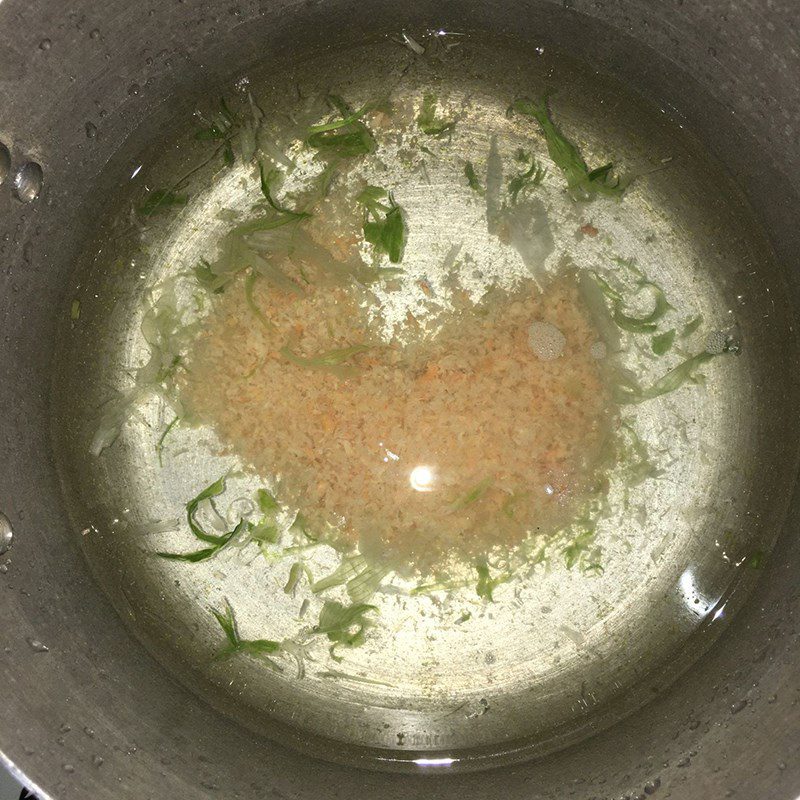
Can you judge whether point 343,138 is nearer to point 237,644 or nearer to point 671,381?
point 671,381

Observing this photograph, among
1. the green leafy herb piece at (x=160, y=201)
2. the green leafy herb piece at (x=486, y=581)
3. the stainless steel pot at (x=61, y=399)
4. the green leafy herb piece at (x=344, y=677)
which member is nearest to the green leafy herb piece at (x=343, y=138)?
the stainless steel pot at (x=61, y=399)

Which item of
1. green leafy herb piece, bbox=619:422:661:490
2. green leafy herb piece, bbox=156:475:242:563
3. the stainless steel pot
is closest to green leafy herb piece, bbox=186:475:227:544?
green leafy herb piece, bbox=156:475:242:563

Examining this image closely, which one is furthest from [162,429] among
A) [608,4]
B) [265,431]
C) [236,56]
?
[608,4]

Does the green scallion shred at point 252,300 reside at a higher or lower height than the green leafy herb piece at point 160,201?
lower

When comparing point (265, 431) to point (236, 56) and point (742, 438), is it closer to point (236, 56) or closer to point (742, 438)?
point (236, 56)

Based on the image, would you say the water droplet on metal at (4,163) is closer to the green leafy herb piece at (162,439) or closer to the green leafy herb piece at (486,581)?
the green leafy herb piece at (162,439)

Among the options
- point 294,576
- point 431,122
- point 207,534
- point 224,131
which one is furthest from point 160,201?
point 294,576

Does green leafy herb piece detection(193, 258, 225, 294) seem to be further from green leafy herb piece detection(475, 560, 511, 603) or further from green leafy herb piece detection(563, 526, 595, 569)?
green leafy herb piece detection(563, 526, 595, 569)
